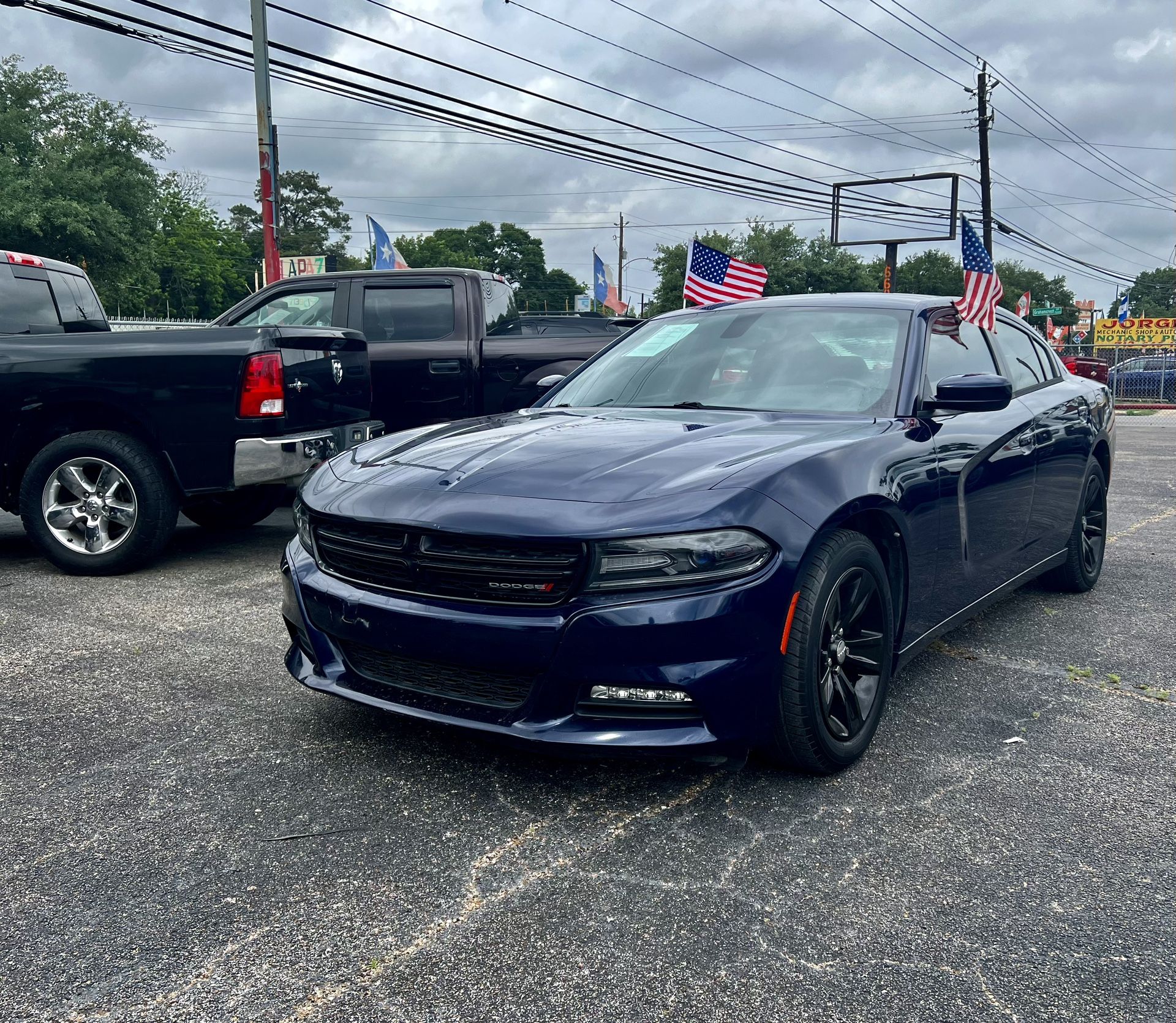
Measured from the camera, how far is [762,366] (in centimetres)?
418

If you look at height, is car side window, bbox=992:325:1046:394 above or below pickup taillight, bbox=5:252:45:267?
below

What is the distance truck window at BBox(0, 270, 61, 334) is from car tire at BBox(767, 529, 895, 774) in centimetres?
592

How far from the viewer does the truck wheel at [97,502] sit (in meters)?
5.92

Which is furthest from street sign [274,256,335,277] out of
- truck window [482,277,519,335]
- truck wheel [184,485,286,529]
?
truck wheel [184,485,286,529]

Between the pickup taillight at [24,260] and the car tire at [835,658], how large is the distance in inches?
242

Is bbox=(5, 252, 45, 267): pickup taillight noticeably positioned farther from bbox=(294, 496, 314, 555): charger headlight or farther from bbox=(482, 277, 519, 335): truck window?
bbox=(294, 496, 314, 555): charger headlight

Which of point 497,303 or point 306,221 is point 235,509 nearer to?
point 497,303

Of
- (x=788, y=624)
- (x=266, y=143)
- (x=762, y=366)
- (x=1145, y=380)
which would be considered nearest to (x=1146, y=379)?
(x=1145, y=380)

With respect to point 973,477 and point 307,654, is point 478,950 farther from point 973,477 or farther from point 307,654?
point 973,477

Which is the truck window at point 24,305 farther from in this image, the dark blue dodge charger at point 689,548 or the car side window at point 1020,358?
the car side window at point 1020,358

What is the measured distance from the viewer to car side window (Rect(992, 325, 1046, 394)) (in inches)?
193

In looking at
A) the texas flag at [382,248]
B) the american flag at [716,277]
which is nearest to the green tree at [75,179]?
the texas flag at [382,248]

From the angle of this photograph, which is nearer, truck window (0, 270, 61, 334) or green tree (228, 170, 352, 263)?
truck window (0, 270, 61, 334)

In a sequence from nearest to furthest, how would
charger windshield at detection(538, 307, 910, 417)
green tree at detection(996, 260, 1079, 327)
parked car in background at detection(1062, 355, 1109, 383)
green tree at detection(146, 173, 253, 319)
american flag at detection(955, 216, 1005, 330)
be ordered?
charger windshield at detection(538, 307, 910, 417) → american flag at detection(955, 216, 1005, 330) → parked car in background at detection(1062, 355, 1109, 383) → green tree at detection(146, 173, 253, 319) → green tree at detection(996, 260, 1079, 327)
